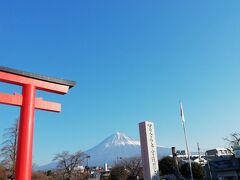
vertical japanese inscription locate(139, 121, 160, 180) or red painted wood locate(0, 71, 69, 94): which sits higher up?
red painted wood locate(0, 71, 69, 94)

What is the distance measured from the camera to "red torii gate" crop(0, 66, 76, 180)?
572 centimetres

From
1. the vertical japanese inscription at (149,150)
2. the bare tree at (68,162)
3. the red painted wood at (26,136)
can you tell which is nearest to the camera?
the red painted wood at (26,136)

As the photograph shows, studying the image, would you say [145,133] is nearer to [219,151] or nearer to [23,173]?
[23,173]

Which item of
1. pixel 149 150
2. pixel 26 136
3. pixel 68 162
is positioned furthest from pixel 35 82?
pixel 68 162

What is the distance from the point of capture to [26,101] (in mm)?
6230

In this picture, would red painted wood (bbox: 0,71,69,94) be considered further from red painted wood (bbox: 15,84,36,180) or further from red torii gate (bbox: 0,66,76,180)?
red painted wood (bbox: 15,84,36,180)

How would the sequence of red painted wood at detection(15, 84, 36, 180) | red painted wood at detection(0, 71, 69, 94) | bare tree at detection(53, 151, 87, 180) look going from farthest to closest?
bare tree at detection(53, 151, 87, 180) → red painted wood at detection(0, 71, 69, 94) → red painted wood at detection(15, 84, 36, 180)

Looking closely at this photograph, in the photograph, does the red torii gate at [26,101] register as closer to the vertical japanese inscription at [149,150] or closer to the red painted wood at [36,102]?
the red painted wood at [36,102]

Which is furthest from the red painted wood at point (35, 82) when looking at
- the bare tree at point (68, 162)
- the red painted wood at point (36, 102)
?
the bare tree at point (68, 162)

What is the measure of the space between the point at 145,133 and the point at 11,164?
12675 mm

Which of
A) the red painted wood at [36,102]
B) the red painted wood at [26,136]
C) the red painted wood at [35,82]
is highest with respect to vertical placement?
the red painted wood at [35,82]

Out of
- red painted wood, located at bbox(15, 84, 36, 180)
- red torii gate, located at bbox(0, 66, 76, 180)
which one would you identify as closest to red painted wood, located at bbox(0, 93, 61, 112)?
red torii gate, located at bbox(0, 66, 76, 180)

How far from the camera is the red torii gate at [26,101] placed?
5723 mm

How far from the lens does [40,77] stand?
6574mm
